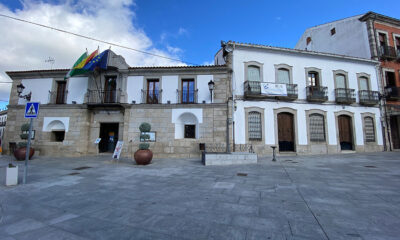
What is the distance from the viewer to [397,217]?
8.63 ft

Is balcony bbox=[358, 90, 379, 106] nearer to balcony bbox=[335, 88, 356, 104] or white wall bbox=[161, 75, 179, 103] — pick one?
balcony bbox=[335, 88, 356, 104]

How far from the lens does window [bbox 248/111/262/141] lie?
37.2 feet

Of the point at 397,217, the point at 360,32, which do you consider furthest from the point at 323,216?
the point at 360,32

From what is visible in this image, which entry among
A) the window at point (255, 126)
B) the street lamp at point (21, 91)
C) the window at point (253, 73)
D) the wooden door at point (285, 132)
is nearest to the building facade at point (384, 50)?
the wooden door at point (285, 132)

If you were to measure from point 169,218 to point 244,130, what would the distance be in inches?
362

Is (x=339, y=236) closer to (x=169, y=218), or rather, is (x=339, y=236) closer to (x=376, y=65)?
(x=169, y=218)

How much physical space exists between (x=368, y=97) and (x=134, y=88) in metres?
17.3

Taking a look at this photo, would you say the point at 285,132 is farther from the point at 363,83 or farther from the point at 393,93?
the point at 393,93

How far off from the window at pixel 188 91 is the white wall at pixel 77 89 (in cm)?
678

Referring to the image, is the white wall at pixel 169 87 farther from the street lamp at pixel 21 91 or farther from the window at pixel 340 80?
the window at pixel 340 80

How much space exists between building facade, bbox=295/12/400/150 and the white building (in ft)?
2.50

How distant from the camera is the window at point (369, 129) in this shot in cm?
1288

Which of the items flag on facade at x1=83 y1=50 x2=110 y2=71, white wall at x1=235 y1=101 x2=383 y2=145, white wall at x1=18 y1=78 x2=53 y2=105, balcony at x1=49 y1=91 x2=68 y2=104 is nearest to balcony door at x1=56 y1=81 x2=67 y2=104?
balcony at x1=49 y1=91 x2=68 y2=104

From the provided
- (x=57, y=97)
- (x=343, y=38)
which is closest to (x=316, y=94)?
(x=343, y=38)
